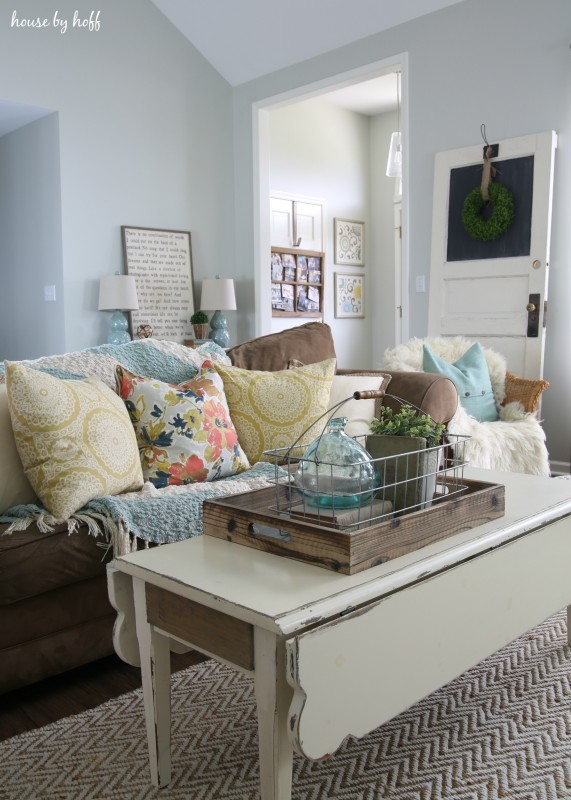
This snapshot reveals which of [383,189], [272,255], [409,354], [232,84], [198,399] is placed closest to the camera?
[198,399]

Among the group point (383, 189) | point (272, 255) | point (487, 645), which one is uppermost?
point (383, 189)

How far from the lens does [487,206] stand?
420cm

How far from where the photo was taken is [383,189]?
23.4 feet

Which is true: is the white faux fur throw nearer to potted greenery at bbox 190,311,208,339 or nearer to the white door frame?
the white door frame

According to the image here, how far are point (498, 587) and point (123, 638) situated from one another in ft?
2.40

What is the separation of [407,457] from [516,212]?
305 centimetres

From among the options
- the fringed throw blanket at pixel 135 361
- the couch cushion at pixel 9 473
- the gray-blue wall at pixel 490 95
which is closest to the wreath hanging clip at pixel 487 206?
the gray-blue wall at pixel 490 95

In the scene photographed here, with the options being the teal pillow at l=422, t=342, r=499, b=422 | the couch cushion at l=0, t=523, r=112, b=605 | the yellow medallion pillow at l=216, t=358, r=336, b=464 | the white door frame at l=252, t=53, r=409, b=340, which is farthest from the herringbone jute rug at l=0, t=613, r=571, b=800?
the white door frame at l=252, t=53, r=409, b=340

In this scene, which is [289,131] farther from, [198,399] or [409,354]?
[198,399]

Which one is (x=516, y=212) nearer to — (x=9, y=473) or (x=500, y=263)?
(x=500, y=263)

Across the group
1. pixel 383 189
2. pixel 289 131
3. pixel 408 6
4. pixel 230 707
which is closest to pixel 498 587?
pixel 230 707

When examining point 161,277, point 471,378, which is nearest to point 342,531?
point 471,378

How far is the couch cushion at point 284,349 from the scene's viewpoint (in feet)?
9.05

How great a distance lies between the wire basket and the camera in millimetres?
1385
